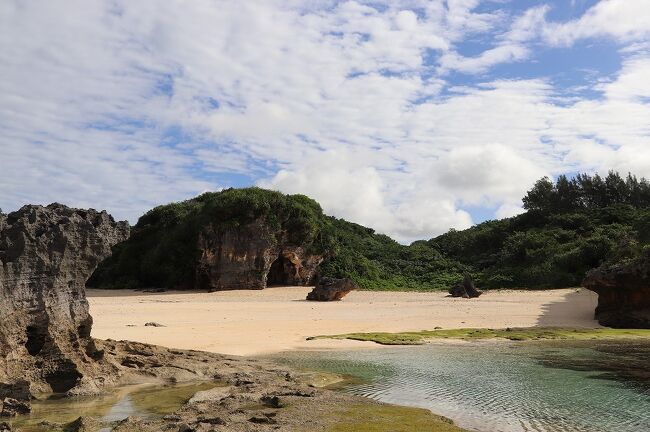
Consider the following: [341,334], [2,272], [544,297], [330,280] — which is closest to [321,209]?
[330,280]

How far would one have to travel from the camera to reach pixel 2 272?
10547 mm

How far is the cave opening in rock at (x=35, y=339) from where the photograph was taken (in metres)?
11.0

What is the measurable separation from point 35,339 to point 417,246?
48252mm

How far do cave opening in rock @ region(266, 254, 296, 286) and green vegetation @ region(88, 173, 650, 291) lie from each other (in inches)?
75.6

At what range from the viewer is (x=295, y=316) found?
2467cm

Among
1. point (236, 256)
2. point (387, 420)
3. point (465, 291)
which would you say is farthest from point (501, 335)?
point (236, 256)

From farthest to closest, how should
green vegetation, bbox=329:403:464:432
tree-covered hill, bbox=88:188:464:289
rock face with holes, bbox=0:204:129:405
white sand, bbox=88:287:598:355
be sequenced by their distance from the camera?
tree-covered hill, bbox=88:188:464:289 < white sand, bbox=88:287:598:355 < rock face with holes, bbox=0:204:129:405 < green vegetation, bbox=329:403:464:432

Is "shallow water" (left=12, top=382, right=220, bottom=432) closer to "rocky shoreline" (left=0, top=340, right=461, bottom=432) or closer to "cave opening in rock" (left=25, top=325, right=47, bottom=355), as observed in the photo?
"rocky shoreline" (left=0, top=340, right=461, bottom=432)

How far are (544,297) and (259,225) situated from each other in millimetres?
17732

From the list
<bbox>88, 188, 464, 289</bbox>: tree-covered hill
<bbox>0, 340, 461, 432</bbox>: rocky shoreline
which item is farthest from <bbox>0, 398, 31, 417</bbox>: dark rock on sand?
<bbox>88, 188, 464, 289</bbox>: tree-covered hill

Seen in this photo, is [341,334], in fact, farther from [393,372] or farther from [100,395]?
[100,395]

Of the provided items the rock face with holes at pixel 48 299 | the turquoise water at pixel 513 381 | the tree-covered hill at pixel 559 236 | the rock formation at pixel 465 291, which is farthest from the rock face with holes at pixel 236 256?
the rock face with holes at pixel 48 299

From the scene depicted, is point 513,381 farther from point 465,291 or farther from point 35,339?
point 465,291

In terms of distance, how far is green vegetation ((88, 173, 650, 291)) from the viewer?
38312mm
